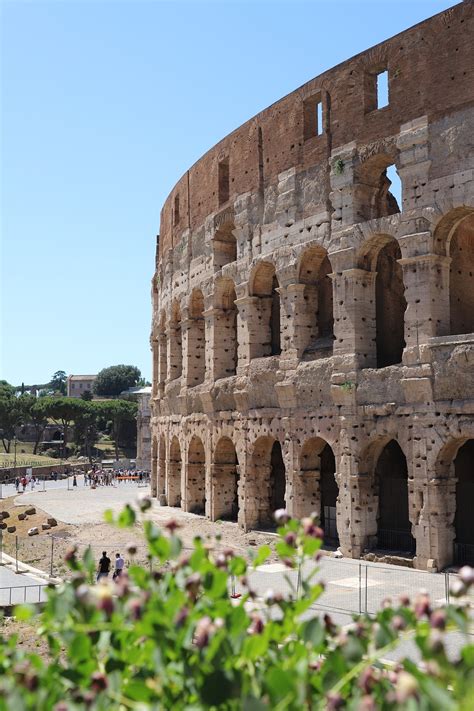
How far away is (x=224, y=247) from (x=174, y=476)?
32.4 feet

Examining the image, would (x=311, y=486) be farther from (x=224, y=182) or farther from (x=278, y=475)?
(x=224, y=182)

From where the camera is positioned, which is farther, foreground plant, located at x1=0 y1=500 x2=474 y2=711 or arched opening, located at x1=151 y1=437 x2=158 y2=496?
arched opening, located at x1=151 y1=437 x2=158 y2=496

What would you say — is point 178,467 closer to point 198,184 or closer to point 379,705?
point 198,184

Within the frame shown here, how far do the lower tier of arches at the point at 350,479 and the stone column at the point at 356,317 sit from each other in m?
1.74

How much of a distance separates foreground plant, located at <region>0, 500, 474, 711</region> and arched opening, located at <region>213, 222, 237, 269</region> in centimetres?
2101

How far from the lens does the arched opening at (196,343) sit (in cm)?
2727

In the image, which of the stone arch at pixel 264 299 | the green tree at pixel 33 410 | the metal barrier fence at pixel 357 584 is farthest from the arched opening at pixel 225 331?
the green tree at pixel 33 410

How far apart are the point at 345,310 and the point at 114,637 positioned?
14.9m

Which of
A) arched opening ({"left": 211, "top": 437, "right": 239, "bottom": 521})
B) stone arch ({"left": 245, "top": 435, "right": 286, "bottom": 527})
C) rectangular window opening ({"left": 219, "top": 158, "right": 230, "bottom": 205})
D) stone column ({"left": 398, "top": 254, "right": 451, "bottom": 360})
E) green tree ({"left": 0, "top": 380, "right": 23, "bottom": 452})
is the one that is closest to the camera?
stone column ({"left": 398, "top": 254, "right": 451, "bottom": 360})

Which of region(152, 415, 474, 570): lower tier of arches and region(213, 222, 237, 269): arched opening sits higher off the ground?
region(213, 222, 237, 269): arched opening

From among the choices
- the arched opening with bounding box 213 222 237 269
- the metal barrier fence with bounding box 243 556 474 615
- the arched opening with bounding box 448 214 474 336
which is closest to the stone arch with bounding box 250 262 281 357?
the arched opening with bounding box 213 222 237 269

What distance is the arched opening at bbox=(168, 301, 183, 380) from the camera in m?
30.0

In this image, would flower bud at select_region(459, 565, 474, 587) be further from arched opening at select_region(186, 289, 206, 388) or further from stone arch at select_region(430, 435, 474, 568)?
arched opening at select_region(186, 289, 206, 388)

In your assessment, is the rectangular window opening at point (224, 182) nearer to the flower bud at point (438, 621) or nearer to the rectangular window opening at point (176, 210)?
the rectangular window opening at point (176, 210)
